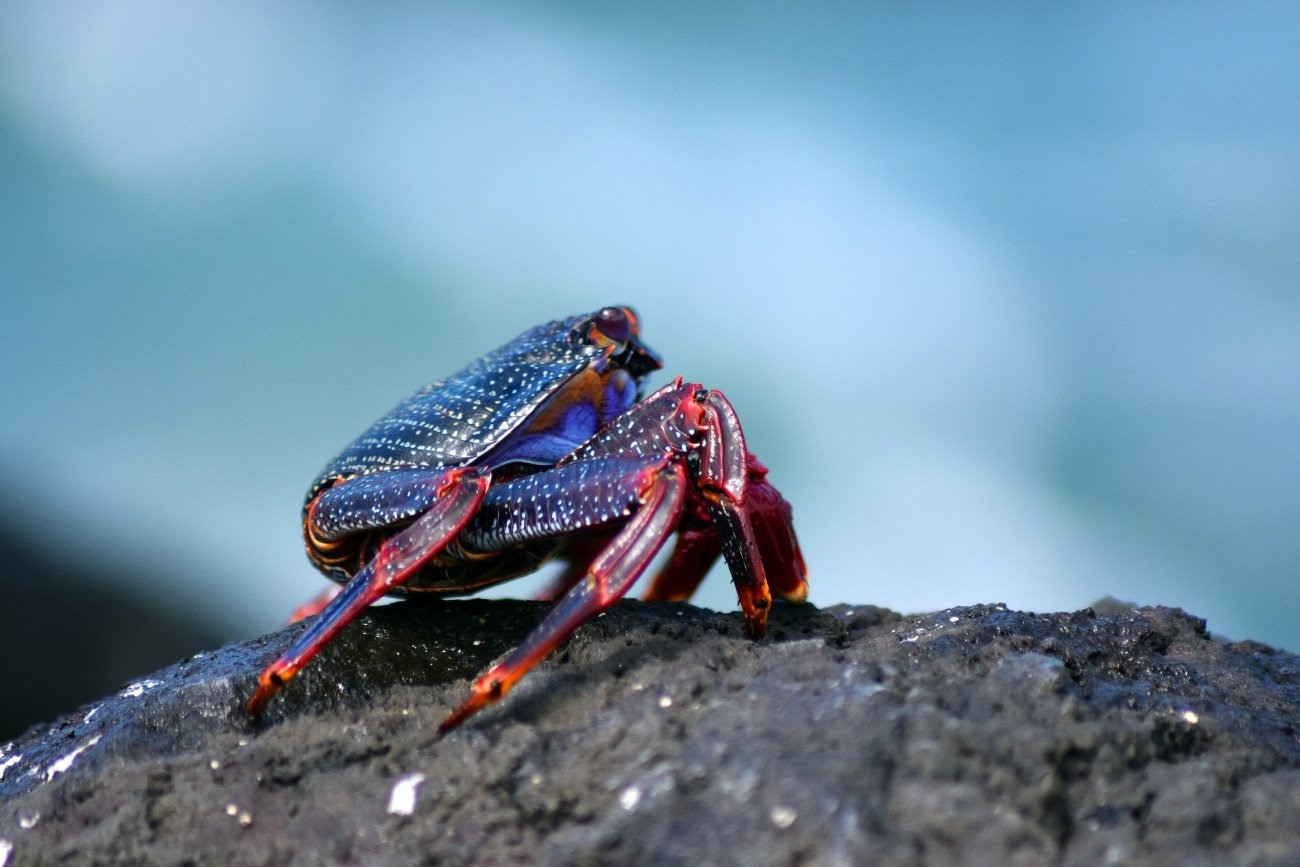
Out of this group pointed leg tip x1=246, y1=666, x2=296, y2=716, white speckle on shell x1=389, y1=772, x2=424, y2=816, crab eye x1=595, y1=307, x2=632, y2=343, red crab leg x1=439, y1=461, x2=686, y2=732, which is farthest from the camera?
crab eye x1=595, y1=307, x2=632, y2=343

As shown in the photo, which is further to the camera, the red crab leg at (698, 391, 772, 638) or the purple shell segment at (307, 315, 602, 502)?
the purple shell segment at (307, 315, 602, 502)

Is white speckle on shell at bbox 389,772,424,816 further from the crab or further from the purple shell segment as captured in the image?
the purple shell segment

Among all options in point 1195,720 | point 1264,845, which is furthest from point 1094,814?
point 1195,720

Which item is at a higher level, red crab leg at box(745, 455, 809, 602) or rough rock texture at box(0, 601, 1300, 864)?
red crab leg at box(745, 455, 809, 602)

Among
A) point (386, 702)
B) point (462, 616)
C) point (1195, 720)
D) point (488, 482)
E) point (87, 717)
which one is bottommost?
point (87, 717)

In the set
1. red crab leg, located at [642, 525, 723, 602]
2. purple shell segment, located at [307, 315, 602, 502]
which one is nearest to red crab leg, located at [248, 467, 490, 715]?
purple shell segment, located at [307, 315, 602, 502]

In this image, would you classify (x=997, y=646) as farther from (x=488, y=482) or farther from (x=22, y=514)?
(x=22, y=514)

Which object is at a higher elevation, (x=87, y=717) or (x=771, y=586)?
(x=771, y=586)
